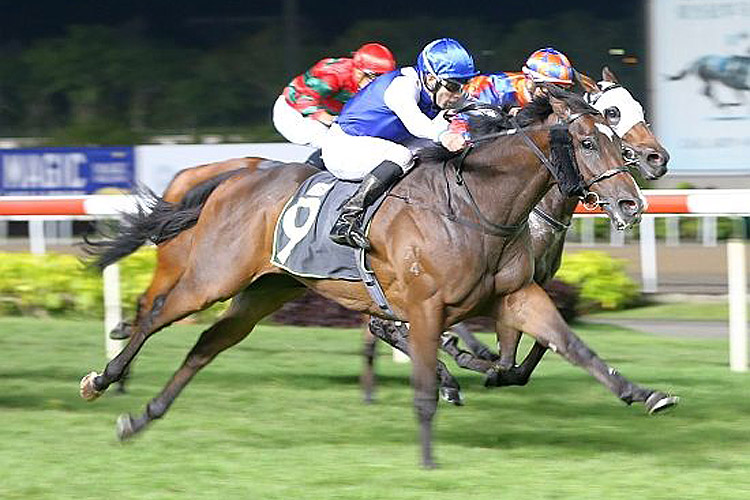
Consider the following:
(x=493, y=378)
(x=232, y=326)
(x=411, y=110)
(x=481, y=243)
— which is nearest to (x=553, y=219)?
(x=493, y=378)

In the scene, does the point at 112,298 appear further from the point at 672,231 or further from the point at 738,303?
the point at 672,231

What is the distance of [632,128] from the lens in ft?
21.4

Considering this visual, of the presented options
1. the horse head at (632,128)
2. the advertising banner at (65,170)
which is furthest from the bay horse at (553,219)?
the advertising banner at (65,170)

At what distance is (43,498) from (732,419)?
3.13m

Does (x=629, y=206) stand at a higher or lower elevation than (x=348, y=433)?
higher

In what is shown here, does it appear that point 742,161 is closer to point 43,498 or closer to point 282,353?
point 282,353

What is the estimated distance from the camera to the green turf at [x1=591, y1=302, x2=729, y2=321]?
10.6 meters

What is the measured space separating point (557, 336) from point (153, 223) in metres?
2.02

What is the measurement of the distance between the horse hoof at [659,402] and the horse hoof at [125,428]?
82.7 inches

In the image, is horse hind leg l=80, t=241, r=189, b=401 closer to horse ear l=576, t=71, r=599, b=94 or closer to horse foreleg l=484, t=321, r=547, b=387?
horse foreleg l=484, t=321, r=547, b=387

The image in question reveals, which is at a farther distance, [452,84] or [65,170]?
[65,170]

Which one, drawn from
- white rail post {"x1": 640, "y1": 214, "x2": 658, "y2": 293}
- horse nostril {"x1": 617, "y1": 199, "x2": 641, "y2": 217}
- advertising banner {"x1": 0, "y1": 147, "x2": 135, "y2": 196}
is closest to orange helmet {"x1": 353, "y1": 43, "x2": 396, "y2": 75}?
horse nostril {"x1": 617, "y1": 199, "x2": 641, "y2": 217}

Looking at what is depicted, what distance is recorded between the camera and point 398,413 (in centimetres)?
700

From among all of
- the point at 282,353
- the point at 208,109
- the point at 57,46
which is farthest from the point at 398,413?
the point at 57,46
